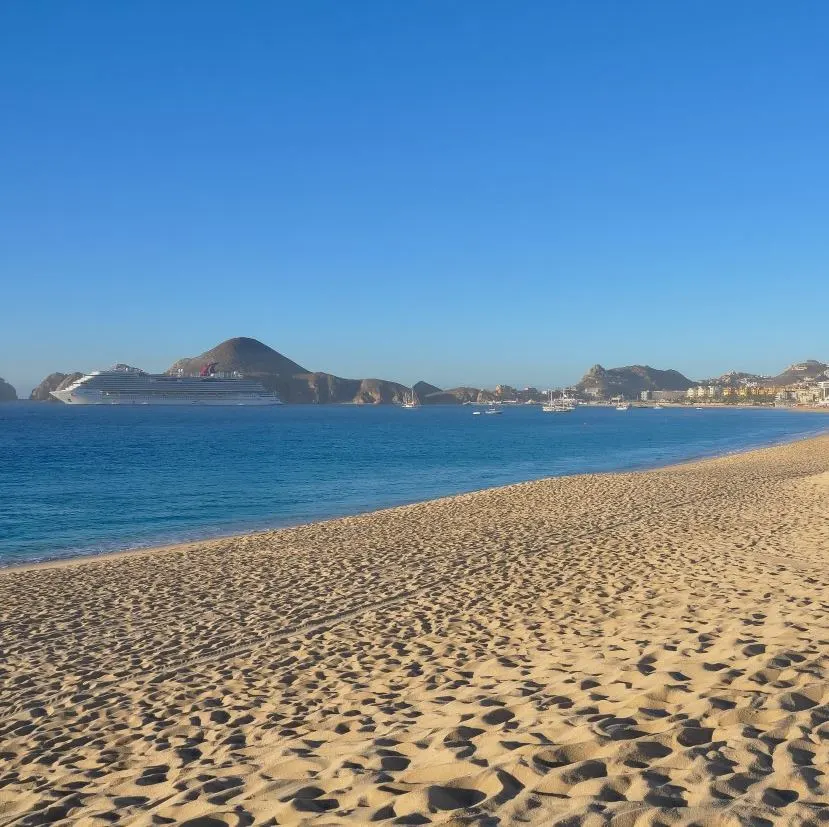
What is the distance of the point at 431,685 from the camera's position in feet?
20.6

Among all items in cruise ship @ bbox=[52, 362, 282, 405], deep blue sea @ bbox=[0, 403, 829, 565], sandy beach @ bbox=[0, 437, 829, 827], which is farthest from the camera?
cruise ship @ bbox=[52, 362, 282, 405]

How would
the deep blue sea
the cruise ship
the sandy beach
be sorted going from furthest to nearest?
1. the cruise ship
2. the deep blue sea
3. the sandy beach

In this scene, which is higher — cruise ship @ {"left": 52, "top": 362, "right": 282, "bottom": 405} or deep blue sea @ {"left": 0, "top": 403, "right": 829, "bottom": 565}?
cruise ship @ {"left": 52, "top": 362, "right": 282, "bottom": 405}

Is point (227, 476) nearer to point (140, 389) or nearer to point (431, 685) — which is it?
point (431, 685)

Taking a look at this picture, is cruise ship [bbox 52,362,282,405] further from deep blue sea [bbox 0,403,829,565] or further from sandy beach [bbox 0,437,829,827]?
sandy beach [bbox 0,437,829,827]

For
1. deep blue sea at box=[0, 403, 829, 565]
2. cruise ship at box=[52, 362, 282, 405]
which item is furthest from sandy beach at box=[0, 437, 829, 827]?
cruise ship at box=[52, 362, 282, 405]

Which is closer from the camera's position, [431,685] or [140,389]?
[431,685]

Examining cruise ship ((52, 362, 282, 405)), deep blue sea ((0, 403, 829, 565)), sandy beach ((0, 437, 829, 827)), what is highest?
cruise ship ((52, 362, 282, 405))

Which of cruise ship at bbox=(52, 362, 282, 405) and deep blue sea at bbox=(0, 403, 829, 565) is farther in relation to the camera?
cruise ship at bbox=(52, 362, 282, 405)

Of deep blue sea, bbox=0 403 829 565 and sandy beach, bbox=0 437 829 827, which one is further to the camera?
deep blue sea, bbox=0 403 829 565

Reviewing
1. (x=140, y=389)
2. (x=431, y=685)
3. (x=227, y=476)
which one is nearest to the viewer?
(x=431, y=685)

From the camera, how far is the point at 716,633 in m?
6.63

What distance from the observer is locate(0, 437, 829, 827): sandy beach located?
3.60 m

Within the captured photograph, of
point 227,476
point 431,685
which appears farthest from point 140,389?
point 431,685
